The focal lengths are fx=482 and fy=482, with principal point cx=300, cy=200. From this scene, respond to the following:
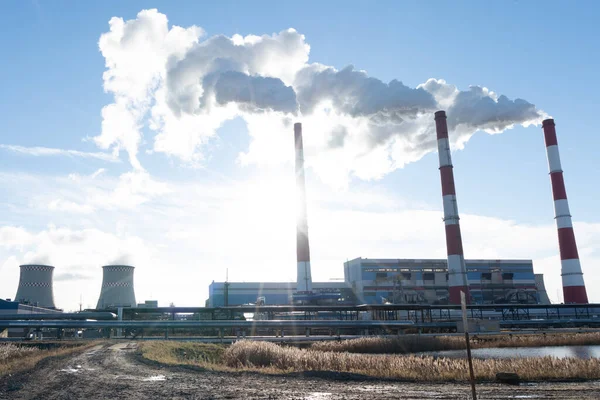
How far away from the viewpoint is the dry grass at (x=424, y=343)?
3662 centimetres

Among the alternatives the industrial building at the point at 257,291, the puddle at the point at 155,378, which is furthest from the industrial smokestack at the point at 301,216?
the puddle at the point at 155,378

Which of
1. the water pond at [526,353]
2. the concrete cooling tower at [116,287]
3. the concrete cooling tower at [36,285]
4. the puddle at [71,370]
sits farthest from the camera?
the concrete cooling tower at [36,285]

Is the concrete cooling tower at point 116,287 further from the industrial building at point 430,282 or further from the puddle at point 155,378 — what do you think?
the puddle at point 155,378

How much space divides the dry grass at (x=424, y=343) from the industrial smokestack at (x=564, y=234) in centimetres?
1747

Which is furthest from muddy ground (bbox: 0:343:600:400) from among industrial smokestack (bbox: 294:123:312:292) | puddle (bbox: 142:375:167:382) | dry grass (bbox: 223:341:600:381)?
industrial smokestack (bbox: 294:123:312:292)

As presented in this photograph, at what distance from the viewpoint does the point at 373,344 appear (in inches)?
1454

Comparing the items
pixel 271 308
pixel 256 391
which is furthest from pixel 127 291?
pixel 256 391

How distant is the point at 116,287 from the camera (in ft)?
214

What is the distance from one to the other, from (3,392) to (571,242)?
6220 centimetres

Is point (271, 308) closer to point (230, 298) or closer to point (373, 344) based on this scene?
point (373, 344)

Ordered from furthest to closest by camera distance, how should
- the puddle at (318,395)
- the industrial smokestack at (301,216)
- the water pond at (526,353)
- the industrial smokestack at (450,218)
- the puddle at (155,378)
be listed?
the industrial smokestack at (301,216)
the industrial smokestack at (450,218)
the water pond at (526,353)
the puddle at (155,378)
the puddle at (318,395)

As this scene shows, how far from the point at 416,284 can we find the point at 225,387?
7553 cm

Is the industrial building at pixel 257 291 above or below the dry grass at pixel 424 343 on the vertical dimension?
above

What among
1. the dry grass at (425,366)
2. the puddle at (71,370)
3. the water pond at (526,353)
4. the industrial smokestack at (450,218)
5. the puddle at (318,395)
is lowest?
the water pond at (526,353)
